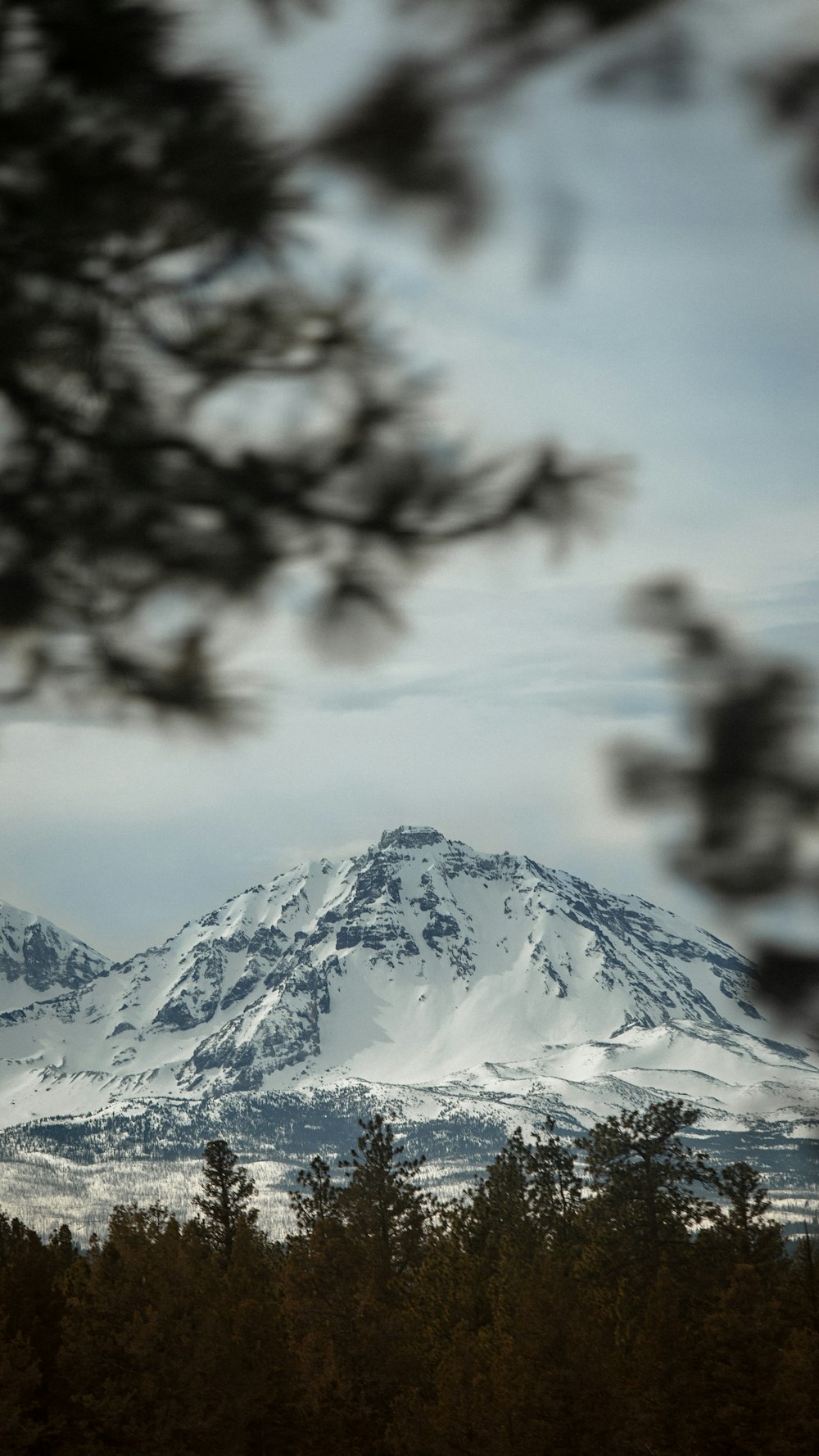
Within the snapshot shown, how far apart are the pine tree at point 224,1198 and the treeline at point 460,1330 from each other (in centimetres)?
470

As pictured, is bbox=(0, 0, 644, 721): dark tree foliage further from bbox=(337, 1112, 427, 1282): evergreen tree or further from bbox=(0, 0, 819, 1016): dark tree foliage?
bbox=(337, 1112, 427, 1282): evergreen tree

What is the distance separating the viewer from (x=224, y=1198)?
38.7 meters

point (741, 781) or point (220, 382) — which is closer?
point (741, 781)

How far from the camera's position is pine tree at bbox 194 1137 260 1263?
3838cm

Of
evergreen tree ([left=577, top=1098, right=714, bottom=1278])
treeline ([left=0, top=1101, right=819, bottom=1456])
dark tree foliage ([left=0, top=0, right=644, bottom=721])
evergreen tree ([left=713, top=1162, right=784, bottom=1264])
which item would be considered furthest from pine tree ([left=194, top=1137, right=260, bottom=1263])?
dark tree foliage ([left=0, top=0, right=644, bottom=721])

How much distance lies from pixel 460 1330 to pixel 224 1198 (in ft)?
49.1

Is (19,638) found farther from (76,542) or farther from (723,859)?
(723,859)

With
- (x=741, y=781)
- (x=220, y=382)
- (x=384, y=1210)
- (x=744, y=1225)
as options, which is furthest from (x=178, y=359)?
(x=384, y=1210)

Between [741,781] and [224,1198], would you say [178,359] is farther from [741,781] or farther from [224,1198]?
[224,1198]

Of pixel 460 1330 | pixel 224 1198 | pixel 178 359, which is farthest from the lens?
pixel 224 1198

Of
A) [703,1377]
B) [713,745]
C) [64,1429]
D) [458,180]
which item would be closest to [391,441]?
[458,180]

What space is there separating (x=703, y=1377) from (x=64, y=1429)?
14740 mm

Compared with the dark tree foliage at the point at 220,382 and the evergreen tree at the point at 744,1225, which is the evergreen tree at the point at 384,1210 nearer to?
the evergreen tree at the point at 744,1225

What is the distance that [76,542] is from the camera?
12.9 feet
